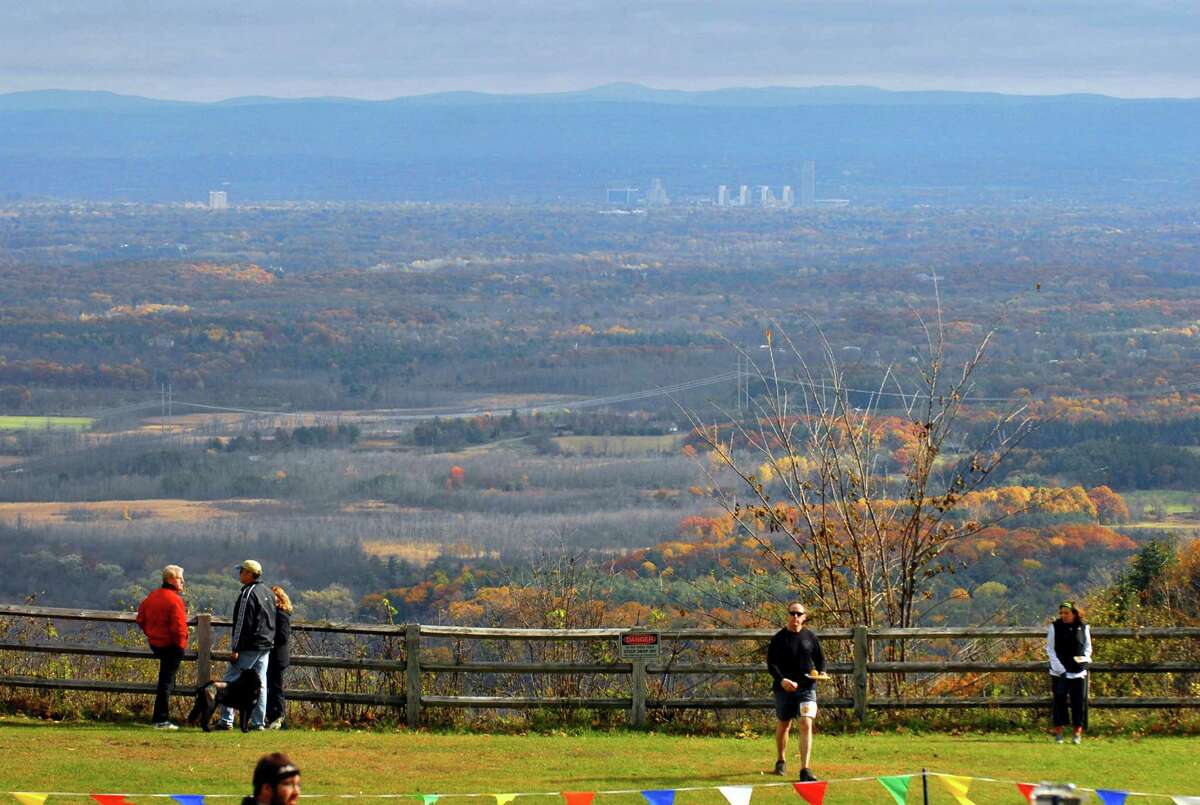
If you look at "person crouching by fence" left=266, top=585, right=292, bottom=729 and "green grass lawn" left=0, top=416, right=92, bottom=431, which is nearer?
"person crouching by fence" left=266, top=585, right=292, bottom=729

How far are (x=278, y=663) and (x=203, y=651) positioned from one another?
768 millimetres

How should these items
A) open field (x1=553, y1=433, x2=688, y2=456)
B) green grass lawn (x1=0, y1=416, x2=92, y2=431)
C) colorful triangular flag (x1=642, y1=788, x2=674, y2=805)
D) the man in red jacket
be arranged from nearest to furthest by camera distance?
colorful triangular flag (x1=642, y1=788, x2=674, y2=805), the man in red jacket, open field (x1=553, y1=433, x2=688, y2=456), green grass lawn (x1=0, y1=416, x2=92, y2=431)

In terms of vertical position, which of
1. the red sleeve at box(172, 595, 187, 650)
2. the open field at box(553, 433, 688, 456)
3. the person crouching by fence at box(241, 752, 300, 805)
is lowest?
the open field at box(553, 433, 688, 456)

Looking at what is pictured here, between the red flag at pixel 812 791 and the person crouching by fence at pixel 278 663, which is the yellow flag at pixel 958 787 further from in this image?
the person crouching by fence at pixel 278 663

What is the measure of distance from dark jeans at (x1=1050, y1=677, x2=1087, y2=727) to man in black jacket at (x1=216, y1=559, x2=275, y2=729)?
6.47m

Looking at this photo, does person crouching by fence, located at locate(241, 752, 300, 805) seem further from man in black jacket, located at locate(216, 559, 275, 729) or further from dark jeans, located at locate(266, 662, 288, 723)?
dark jeans, located at locate(266, 662, 288, 723)

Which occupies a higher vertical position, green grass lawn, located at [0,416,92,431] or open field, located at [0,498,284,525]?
green grass lawn, located at [0,416,92,431]

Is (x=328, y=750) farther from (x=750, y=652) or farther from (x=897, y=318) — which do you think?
(x=897, y=318)

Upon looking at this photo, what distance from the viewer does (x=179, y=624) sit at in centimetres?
1441

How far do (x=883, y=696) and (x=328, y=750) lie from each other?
5054mm

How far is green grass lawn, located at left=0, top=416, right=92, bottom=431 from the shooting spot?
102 meters

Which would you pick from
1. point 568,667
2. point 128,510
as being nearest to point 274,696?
point 568,667

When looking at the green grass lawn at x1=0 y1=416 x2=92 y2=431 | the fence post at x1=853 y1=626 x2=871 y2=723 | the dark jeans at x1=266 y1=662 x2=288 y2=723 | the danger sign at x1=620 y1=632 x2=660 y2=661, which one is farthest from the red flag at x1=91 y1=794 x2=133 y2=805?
the green grass lawn at x1=0 y1=416 x2=92 y2=431

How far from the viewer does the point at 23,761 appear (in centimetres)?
1289
